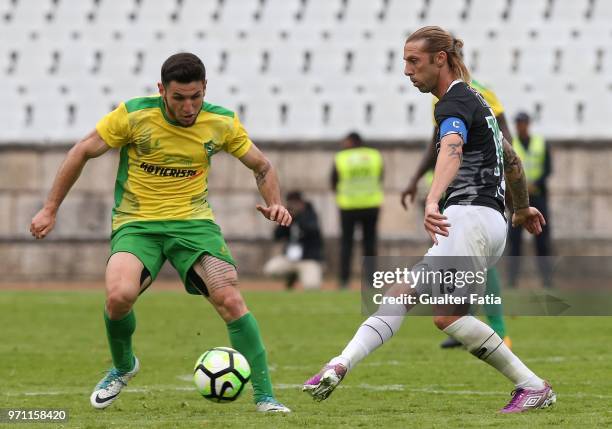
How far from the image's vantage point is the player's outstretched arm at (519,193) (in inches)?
287

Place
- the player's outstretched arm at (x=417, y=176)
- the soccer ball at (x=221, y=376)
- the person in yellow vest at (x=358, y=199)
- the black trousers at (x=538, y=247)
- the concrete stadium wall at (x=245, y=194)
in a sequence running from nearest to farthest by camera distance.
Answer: the soccer ball at (x=221, y=376) → the player's outstretched arm at (x=417, y=176) → the black trousers at (x=538, y=247) → the person in yellow vest at (x=358, y=199) → the concrete stadium wall at (x=245, y=194)

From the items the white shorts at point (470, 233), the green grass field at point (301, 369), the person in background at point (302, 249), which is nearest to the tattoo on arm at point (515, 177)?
the white shorts at point (470, 233)

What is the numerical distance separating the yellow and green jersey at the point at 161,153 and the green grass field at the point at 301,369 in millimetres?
1038

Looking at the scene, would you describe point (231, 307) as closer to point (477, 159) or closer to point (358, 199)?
point (477, 159)

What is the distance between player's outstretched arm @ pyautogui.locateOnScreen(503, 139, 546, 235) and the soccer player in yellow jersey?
115cm

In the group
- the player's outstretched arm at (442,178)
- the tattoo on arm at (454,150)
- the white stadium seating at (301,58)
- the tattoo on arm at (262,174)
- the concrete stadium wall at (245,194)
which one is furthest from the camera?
the white stadium seating at (301,58)

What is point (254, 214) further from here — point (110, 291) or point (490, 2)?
point (110, 291)

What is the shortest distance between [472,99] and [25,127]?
Answer: 1869 centimetres

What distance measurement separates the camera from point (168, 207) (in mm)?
7410

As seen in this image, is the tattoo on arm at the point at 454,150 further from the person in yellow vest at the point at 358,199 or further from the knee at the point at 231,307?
the person in yellow vest at the point at 358,199

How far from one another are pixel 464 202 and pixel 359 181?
1252 centimetres

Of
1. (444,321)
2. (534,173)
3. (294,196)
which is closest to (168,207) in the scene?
(444,321)

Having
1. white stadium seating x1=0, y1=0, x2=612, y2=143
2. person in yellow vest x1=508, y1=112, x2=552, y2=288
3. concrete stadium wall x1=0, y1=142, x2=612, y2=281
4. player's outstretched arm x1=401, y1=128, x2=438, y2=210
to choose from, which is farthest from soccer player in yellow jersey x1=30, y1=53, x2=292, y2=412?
white stadium seating x1=0, y1=0, x2=612, y2=143

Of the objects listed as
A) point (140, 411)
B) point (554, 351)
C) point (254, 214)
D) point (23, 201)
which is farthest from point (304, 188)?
point (140, 411)
